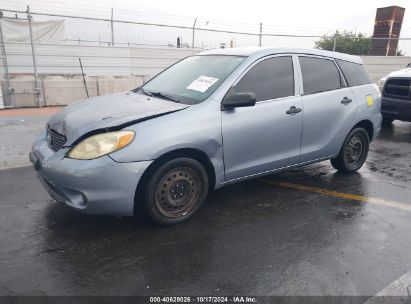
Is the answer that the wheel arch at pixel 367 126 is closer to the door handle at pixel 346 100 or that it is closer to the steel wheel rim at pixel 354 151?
the steel wheel rim at pixel 354 151

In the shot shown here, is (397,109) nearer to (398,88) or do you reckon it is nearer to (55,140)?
(398,88)

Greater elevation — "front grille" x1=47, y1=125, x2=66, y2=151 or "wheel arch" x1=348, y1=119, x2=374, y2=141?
"front grille" x1=47, y1=125, x2=66, y2=151

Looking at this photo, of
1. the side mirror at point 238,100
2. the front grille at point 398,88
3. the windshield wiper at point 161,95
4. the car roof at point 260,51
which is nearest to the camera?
the side mirror at point 238,100

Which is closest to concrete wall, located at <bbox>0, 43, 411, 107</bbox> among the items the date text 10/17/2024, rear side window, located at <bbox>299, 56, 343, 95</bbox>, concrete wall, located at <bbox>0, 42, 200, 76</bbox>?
concrete wall, located at <bbox>0, 42, 200, 76</bbox>

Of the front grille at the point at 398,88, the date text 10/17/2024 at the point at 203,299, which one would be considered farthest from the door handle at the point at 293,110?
the front grille at the point at 398,88

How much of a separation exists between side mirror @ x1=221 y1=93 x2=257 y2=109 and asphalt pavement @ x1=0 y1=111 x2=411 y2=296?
117 cm

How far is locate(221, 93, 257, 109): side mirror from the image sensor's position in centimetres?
372

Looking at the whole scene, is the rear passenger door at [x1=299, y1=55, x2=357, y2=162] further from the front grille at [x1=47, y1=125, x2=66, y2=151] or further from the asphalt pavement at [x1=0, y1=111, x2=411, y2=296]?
the front grille at [x1=47, y1=125, x2=66, y2=151]

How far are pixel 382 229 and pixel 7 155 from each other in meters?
5.25

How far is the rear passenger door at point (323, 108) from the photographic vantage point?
4.53 m

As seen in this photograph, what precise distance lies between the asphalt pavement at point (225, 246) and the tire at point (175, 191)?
13cm

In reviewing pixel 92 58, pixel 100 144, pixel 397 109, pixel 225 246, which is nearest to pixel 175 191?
pixel 225 246

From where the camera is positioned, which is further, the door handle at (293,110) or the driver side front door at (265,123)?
the door handle at (293,110)

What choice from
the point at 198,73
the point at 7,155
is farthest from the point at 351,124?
the point at 7,155
